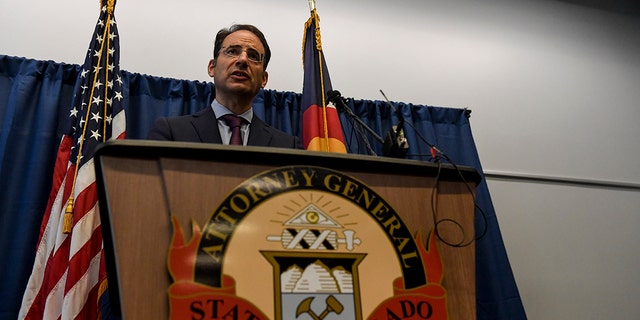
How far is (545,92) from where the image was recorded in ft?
12.1

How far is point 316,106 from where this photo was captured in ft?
8.67

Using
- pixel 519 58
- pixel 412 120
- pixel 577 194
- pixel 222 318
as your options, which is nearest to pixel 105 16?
pixel 412 120

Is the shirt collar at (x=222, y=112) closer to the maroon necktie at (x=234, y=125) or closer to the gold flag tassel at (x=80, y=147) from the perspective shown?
the maroon necktie at (x=234, y=125)

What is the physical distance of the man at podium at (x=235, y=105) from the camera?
1.82 metres

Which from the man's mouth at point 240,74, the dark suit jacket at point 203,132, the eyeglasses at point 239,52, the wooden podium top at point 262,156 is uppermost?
the eyeglasses at point 239,52

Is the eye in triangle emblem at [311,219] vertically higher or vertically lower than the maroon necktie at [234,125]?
lower

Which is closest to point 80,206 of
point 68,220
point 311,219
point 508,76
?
point 68,220

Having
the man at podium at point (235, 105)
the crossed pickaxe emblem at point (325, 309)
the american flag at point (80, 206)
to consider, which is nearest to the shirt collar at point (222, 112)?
the man at podium at point (235, 105)

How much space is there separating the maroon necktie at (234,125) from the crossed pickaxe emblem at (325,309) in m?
1.02

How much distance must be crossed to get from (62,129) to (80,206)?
687mm

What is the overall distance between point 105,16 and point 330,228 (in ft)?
6.21

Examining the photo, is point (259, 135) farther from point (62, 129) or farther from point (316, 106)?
point (62, 129)

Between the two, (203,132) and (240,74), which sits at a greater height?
(240,74)

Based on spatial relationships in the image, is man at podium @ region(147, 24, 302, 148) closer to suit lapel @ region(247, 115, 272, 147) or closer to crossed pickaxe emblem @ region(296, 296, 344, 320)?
suit lapel @ region(247, 115, 272, 147)
